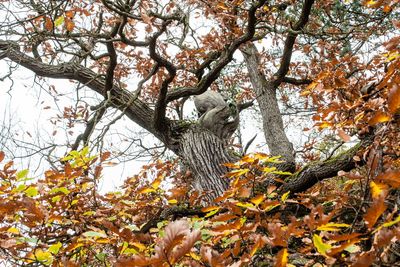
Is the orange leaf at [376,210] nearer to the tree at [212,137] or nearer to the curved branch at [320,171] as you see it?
the tree at [212,137]

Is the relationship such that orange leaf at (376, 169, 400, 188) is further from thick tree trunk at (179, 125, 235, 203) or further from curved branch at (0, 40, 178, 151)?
curved branch at (0, 40, 178, 151)

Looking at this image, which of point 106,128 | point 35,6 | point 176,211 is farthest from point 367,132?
point 35,6

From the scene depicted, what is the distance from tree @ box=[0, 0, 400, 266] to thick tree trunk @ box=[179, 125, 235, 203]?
0.01 m

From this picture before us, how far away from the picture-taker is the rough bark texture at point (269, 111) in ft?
18.9

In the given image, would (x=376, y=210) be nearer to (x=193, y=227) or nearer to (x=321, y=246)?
(x=321, y=246)

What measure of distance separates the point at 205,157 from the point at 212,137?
0.39 metres

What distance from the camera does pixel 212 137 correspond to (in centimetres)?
486

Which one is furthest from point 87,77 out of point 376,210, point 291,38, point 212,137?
point 376,210

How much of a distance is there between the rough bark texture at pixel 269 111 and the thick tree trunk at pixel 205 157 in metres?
1.22

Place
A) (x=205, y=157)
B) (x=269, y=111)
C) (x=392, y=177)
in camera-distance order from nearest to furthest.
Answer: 1. (x=392, y=177)
2. (x=205, y=157)
3. (x=269, y=111)

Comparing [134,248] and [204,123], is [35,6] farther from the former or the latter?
[134,248]

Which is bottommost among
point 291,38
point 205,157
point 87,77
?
point 205,157

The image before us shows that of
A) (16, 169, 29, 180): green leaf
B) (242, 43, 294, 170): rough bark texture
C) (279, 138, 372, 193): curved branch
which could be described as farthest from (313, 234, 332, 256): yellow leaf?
(242, 43, 294, 170): rough bark texture

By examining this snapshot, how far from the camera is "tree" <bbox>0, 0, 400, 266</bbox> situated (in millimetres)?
1315
